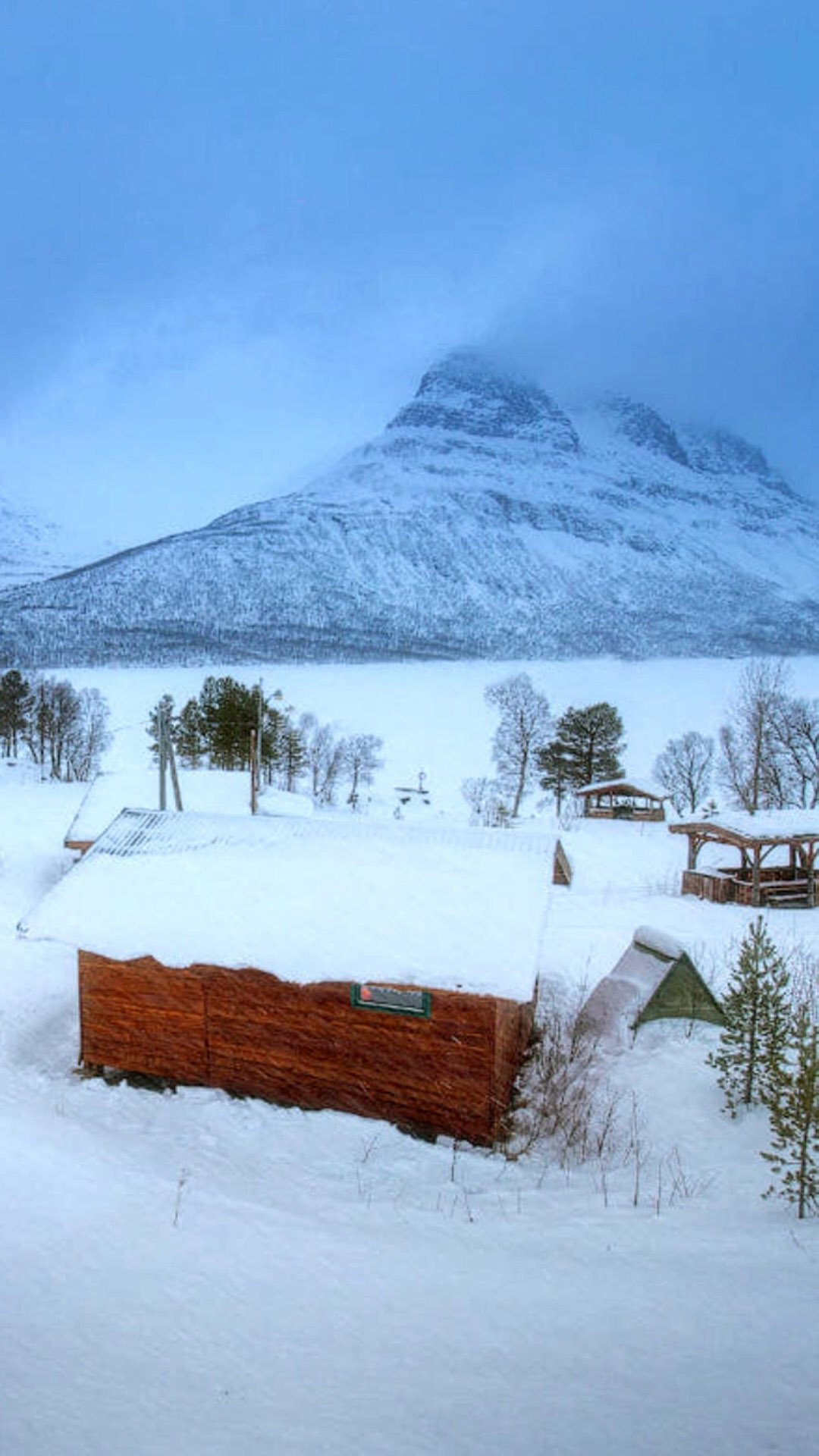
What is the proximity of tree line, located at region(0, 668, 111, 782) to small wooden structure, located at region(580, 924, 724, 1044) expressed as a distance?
54211 millimetres

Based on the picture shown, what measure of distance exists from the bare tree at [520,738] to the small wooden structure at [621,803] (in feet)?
18.8

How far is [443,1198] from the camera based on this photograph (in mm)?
9758

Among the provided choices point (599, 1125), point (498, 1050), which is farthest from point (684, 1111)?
point (498, 1050)

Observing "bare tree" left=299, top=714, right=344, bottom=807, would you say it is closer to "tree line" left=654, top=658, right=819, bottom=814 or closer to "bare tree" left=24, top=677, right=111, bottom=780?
"bare tree" left=24, top=677, right=111, bottom=780

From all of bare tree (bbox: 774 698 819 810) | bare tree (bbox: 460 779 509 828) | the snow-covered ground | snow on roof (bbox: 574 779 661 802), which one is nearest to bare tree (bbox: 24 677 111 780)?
bare tree (bbox: 460 779 509 828)

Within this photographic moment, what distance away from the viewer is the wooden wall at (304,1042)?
1149cm

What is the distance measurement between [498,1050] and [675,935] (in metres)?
12.7

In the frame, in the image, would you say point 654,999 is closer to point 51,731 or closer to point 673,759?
point 673,759

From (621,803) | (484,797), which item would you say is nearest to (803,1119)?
(621,803)

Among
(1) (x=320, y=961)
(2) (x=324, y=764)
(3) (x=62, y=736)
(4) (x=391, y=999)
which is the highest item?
(1) (x=320, y=961)

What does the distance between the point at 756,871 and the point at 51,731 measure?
182 ft

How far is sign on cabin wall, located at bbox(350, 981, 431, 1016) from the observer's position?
11.6 metres

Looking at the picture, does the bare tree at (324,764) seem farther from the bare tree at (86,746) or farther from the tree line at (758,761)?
the tree line at (758,761)

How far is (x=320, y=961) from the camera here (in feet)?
38.2
